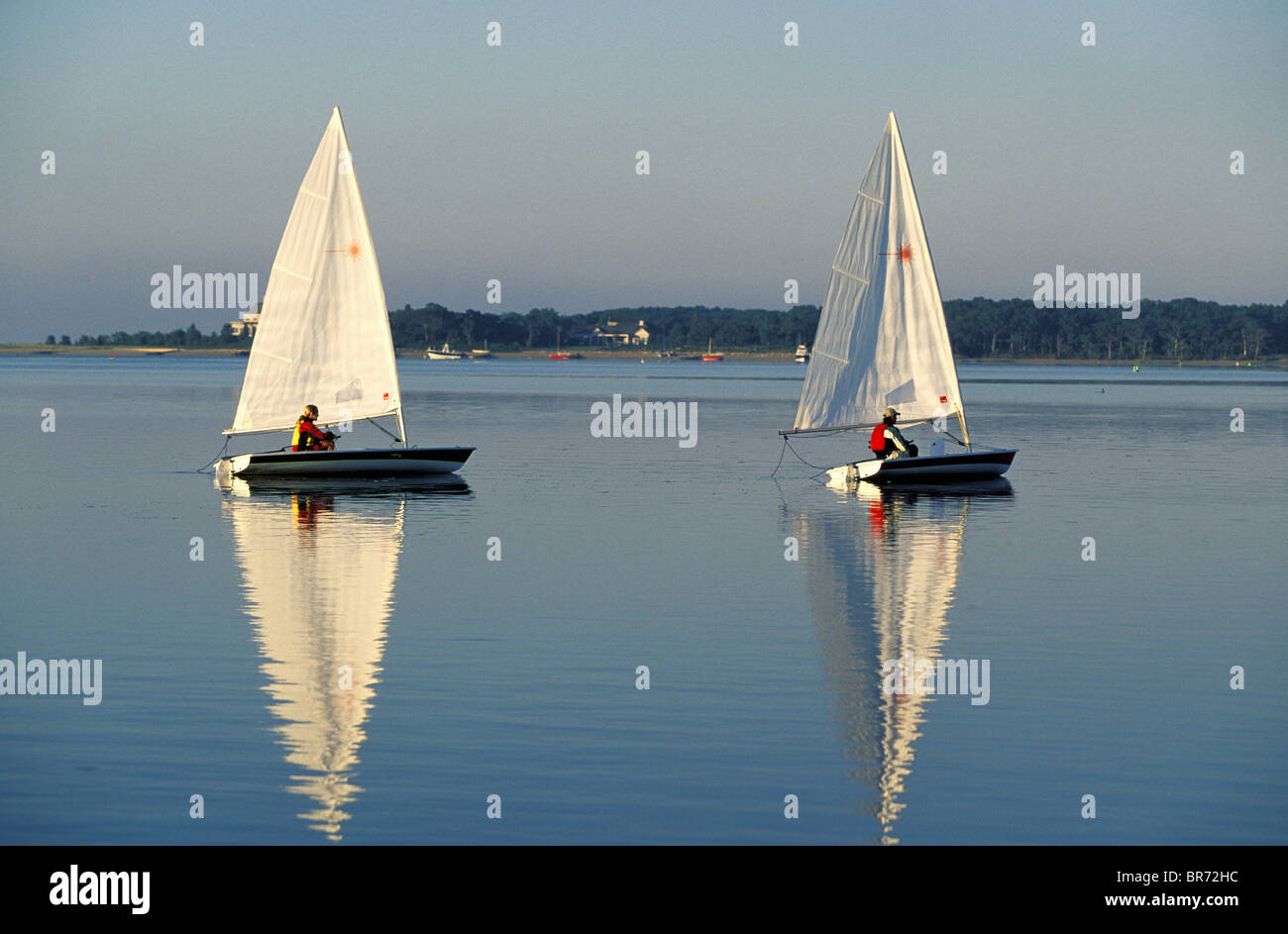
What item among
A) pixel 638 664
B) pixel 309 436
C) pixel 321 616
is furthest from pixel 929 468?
pixel 638 664

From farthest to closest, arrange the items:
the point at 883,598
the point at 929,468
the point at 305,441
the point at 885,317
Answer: the point at 885,317 < the point at 929,468 < the point at 305,441 < the point at 883,598

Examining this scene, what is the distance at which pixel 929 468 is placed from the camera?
44.1m

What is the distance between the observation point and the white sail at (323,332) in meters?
46.3

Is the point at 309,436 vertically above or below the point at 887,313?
below

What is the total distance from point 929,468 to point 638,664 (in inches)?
1019

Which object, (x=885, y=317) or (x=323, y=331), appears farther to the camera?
(x=885, y=317)

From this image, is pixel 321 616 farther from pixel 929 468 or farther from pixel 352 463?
pixel 929 468

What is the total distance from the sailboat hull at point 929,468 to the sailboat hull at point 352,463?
426 inches

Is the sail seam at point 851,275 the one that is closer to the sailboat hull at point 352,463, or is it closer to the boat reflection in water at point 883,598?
the boat reflection in water at point 883,598

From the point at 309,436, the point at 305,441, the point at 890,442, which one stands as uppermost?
the point at 309,436

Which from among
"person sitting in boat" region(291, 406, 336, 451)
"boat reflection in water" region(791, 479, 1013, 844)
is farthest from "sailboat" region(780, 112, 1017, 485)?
"person sitting in boat" region(291, 406, 336, 451)
